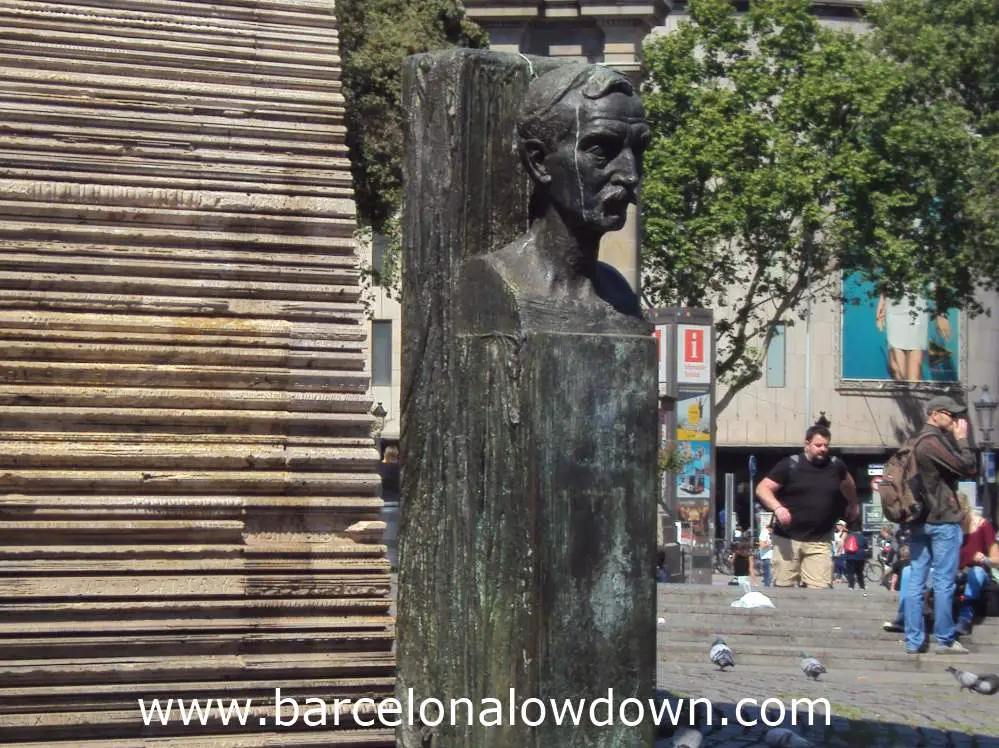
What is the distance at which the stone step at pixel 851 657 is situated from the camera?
41.4ft

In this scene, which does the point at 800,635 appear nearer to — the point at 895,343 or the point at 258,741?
the point at 258,741

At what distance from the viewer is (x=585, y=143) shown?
218 inches

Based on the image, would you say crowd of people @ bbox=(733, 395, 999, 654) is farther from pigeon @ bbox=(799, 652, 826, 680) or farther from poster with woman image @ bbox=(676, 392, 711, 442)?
poster with woman image @ bbox=(676, 392, 711, 442)

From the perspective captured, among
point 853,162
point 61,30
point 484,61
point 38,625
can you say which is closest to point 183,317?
point 38,625

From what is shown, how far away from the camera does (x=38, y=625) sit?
910cm

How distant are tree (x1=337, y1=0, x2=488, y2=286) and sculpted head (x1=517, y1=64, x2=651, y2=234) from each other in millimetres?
14246

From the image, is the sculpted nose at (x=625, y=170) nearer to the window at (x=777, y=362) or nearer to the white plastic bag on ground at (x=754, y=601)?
the white plastic bag on ground at (x=754, y=601)

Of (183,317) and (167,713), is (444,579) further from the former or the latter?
(183,317)

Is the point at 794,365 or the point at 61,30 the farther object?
the point at 794,365

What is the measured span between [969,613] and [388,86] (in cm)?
936

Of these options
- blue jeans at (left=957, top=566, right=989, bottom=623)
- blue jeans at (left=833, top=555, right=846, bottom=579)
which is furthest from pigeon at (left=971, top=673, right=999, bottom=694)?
blue jeans at (left=833, top=555, right=846, bottom=579)

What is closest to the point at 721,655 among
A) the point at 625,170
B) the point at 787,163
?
the point at 625,170

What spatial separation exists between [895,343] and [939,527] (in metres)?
38.2

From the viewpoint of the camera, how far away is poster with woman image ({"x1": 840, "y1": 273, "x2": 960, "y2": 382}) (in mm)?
49469
